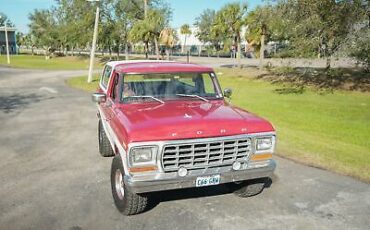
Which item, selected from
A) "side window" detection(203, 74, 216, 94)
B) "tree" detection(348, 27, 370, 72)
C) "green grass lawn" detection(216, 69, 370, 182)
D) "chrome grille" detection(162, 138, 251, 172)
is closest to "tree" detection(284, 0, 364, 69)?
"tree" detection(348, 27, 370, 72)

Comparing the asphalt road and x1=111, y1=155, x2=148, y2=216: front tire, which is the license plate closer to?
the asphalt road

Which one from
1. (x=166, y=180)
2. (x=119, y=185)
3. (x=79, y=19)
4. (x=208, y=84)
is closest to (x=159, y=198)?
(x=119, y=185)

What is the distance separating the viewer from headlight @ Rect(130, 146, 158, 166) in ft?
14.5

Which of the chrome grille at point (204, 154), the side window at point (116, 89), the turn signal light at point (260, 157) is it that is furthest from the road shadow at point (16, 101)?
the turn signal light at point (260, 157)

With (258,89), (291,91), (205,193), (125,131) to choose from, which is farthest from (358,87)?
(125,131)

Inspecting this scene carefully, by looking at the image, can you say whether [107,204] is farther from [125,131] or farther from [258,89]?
[258,89]

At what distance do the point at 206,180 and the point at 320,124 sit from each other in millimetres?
7229

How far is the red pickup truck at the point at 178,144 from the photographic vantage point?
4457 millimetres

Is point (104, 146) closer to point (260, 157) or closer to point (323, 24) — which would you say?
point (260, 157)

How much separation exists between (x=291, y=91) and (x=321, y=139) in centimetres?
992

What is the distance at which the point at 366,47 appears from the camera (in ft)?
44.6

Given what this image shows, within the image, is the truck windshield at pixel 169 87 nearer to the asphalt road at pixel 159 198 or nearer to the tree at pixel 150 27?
the asphalt road at pixel 159 198

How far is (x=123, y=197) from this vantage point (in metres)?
5.02

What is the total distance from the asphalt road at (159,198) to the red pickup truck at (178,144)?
35cm
